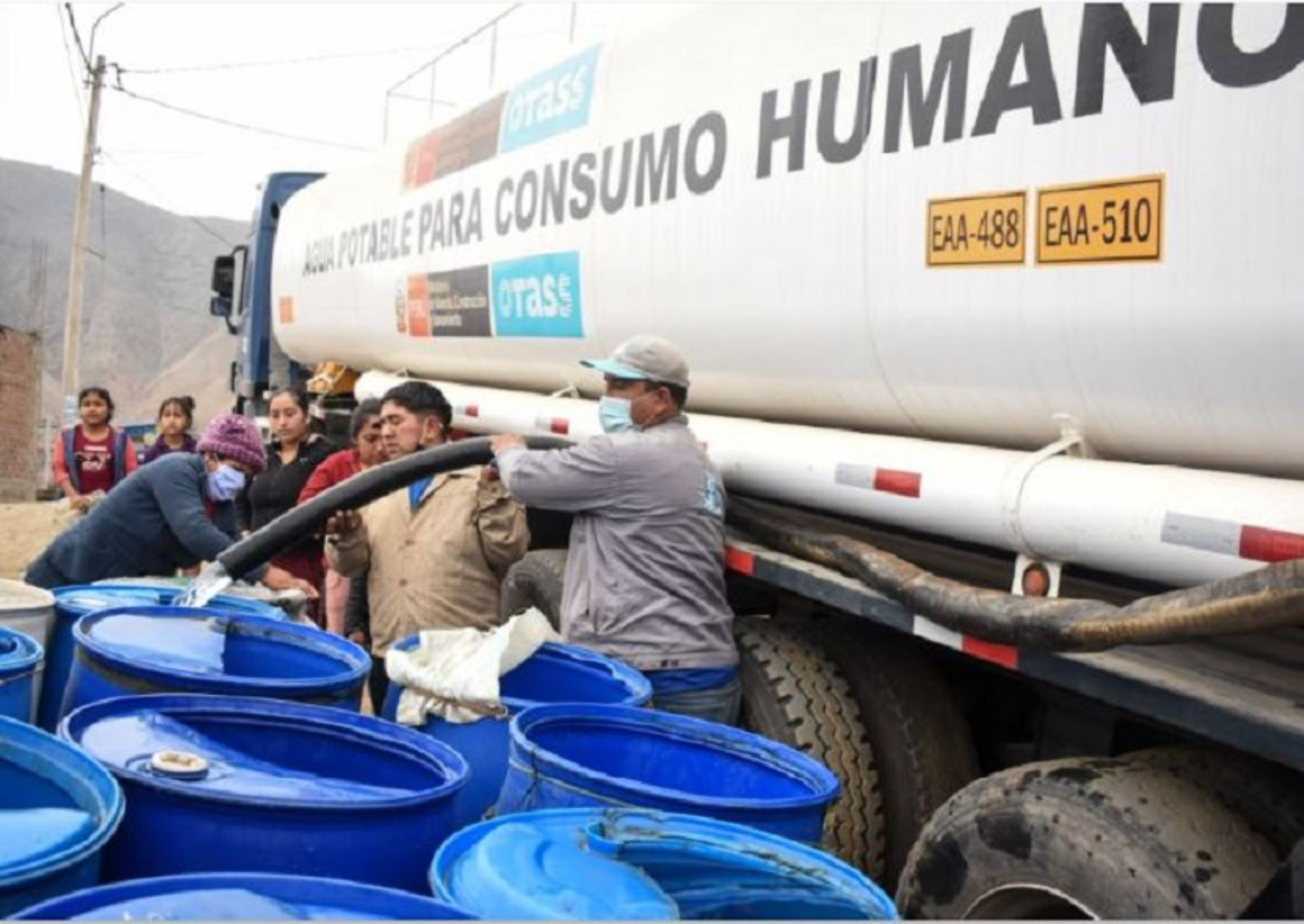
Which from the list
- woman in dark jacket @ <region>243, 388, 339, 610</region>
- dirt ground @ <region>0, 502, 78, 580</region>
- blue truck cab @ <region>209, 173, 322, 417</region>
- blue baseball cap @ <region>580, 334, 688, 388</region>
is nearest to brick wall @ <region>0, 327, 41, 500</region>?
dirt ground @ <region>0, 502, 78, 580</region>

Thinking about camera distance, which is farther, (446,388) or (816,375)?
(446,388)

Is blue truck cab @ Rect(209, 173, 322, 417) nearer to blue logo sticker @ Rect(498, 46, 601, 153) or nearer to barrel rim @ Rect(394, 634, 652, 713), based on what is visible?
blue logo sticker @ Rect(498, 46, 601, 153)

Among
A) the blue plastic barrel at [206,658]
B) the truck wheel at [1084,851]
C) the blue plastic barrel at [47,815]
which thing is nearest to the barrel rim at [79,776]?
the blue plastic barrel at [47,815]

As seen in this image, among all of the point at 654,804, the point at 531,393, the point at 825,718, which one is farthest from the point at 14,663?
the point at 531,393

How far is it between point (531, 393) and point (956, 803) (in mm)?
3863

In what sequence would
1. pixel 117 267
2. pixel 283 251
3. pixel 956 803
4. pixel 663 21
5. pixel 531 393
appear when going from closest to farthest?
pixel 956 803 → pixel 663 21 → pixel 531 393 → pixel 283 251 → pixel 117 267

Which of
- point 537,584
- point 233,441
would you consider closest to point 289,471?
point 233,441

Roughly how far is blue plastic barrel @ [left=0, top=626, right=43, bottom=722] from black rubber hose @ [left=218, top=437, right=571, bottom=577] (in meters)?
1.32

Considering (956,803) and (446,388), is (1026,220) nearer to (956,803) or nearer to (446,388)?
(956,803)

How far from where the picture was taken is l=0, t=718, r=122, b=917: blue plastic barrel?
1.77m

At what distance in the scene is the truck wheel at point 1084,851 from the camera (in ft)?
8.91

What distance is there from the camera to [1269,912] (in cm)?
242

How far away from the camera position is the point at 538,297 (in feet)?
19.0

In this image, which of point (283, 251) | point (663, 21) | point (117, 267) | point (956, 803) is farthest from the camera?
point (117, 267)
